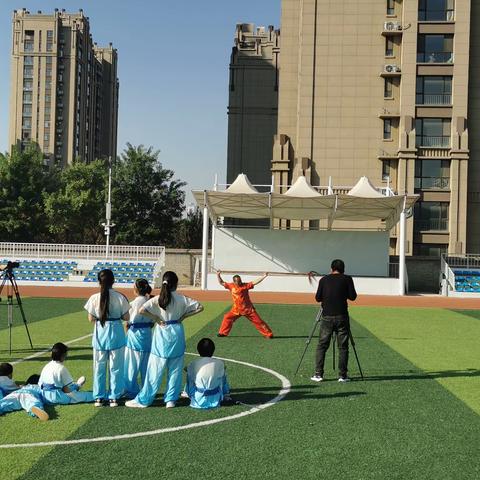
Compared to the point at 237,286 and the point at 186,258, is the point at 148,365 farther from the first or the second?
the point at 186,258

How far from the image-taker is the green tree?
5172 centimetres

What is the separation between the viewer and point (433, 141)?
45.8 meters

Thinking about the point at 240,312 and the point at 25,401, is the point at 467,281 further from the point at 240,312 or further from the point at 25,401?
the point at 25,401

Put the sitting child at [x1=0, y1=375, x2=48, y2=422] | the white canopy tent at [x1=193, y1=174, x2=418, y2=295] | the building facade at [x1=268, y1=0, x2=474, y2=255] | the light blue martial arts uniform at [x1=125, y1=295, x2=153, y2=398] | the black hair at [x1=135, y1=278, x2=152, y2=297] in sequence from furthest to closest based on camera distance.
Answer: the building facade at [x1=268, y1=0, x2=474, y2=255], the white canopy tent at [x1=193, y1=174, x2=418, y2=295], the black hair at [x1=135, y1=278, x2=152, y2=297], the light blue martial arts uniform at [x1=125, y1=295, x2=153, y2=398], the sitting child at [x1=0, y1=375, x2=48, y2=422]

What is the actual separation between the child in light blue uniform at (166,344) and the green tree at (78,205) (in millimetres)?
45496

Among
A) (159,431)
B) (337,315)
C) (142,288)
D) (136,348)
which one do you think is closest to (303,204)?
(337,315)

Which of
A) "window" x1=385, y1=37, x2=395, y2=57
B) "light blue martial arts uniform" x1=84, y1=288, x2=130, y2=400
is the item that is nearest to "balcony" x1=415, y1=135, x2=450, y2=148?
"window" x1=385, y1=37, x2=395, y2=57

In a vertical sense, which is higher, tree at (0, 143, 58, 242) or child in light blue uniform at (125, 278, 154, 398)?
tree at (0, 143, 58, 242)

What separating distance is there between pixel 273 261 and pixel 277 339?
22.5 m

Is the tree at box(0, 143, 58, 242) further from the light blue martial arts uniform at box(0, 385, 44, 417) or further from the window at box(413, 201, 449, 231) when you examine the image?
the light blue martial arts uniform at box(0, 385, 44, 417)

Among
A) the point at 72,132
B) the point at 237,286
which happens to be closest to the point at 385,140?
the point at 237,286

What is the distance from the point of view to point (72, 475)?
17.3 feet

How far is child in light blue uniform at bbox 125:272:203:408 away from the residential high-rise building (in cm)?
3985

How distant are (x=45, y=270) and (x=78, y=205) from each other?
1478cm
